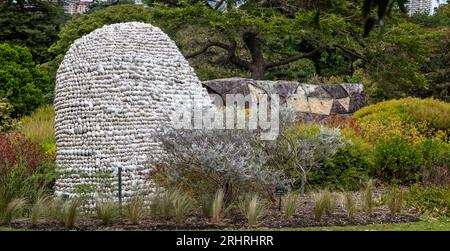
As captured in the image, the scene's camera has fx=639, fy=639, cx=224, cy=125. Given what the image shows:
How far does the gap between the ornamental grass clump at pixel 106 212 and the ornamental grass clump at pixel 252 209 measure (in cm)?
166

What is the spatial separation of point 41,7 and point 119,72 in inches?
900

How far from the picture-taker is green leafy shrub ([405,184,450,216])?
9117 millimetres

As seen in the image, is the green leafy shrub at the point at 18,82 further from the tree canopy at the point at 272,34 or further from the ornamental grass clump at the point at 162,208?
the ornamental grass clump at the point at 162,208

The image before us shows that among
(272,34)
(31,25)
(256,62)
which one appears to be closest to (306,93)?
(272,34)

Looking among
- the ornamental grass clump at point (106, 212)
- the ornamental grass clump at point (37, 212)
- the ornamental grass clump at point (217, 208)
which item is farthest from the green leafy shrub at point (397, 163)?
the ornamental grass clump at point (37, 212)

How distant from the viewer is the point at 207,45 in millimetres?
20594

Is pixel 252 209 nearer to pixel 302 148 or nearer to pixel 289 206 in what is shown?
pixel 289 206

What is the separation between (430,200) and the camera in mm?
9531

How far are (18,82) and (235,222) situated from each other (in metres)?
12.0

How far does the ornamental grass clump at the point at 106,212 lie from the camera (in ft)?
26.7

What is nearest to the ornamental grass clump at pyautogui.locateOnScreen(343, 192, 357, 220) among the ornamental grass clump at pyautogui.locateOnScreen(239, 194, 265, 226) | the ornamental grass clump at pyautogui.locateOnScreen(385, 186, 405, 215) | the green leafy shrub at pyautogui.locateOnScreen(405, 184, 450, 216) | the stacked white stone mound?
the ornamental grass clump at pyautogui.locateOnScreen(385, 186, 405, 215)

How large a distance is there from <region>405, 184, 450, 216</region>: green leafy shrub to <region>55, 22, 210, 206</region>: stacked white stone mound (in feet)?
→ 12.7
